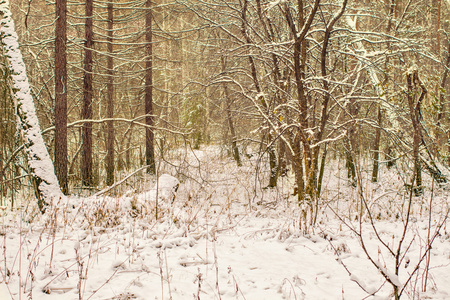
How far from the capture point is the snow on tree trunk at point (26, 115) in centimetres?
504

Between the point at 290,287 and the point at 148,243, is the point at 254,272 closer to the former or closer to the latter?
the point at 290,287

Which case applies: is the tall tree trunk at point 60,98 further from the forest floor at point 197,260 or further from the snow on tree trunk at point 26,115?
the forest floor at point 197,260

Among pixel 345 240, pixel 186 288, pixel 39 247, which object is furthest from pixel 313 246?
pixel 39 247

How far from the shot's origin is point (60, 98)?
21.2 ft

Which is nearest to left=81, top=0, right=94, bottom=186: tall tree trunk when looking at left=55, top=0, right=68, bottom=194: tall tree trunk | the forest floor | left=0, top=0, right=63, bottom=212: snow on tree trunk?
left=55, top=0, right=68, bottom=194: tall tree trunk

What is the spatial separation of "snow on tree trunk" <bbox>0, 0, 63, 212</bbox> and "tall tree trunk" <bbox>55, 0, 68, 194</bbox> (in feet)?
4.13

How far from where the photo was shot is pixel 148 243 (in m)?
3.76

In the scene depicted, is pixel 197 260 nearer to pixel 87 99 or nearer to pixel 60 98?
pixel 60 98

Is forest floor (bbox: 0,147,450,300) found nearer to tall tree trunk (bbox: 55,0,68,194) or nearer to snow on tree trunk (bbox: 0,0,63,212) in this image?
snow on tree trunk (bbox: 0,0,63,212)

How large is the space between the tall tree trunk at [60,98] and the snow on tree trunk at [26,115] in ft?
4.13

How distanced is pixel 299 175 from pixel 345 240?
78.6 inches

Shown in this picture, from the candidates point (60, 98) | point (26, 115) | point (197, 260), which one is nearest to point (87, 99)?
point (60, 98)

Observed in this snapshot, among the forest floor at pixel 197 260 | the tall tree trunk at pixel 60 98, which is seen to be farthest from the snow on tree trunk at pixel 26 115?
the tall tree trunk at pixel 60 98

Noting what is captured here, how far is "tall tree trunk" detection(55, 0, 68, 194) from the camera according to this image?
6.39 m
